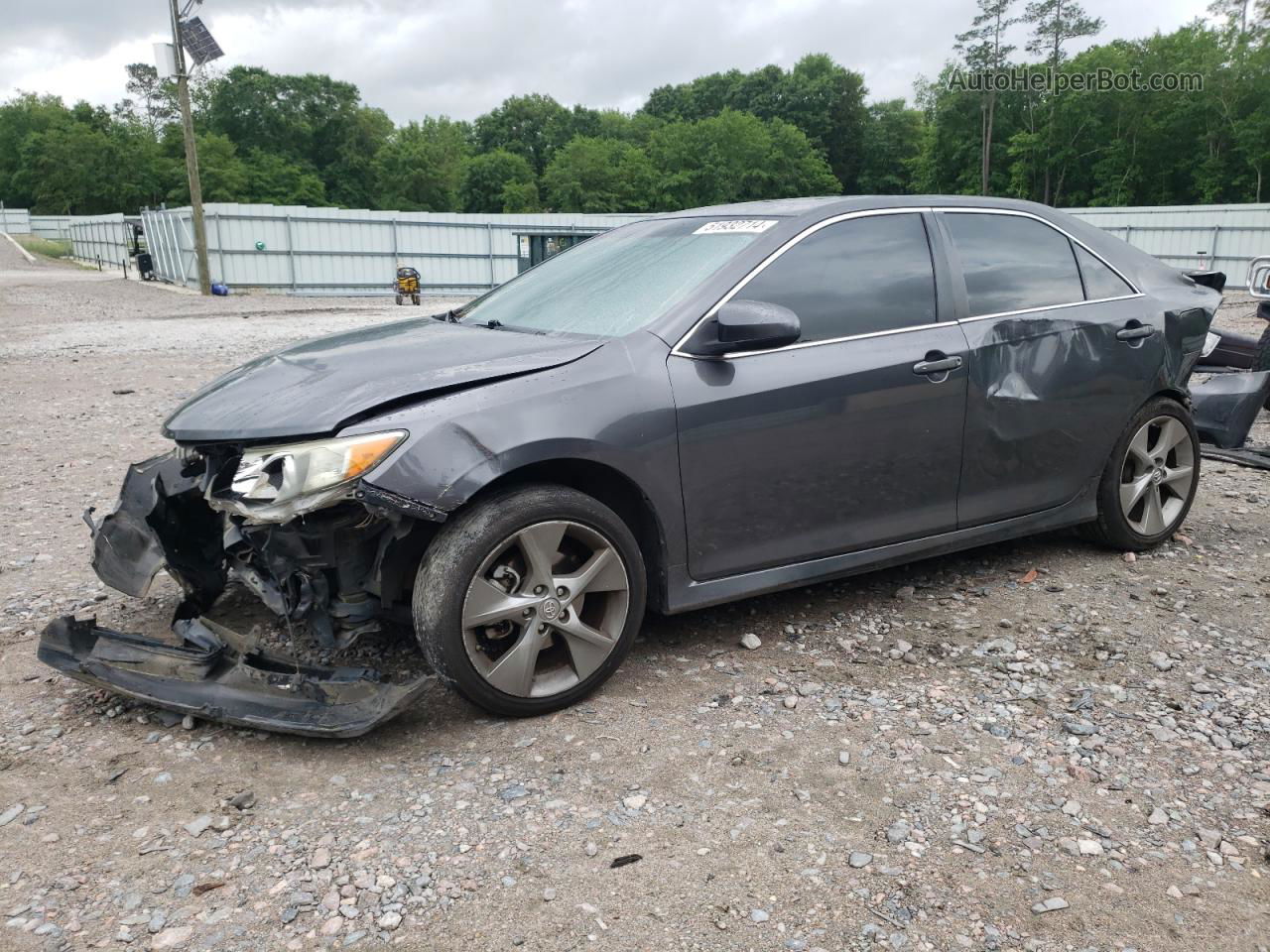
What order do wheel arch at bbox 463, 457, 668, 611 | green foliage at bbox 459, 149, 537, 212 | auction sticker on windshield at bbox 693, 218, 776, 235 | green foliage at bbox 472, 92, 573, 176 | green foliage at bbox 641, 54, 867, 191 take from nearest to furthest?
1. wheel arch at bbox 463, 457, 668, 611
2. auction sticker on windshield at bbox 693, 218, 776, 235
3. green foliage at bbox 459, 149, 537, 212
4. green foliage at bbox 641, 54, 867, 191
5. green foliage at bbox 472, 92, 573, 176

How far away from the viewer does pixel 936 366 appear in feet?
13.2

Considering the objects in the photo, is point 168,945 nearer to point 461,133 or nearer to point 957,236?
point 957,236

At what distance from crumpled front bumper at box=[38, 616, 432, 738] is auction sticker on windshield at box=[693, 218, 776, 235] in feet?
6.80

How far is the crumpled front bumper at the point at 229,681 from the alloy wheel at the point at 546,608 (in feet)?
0.91

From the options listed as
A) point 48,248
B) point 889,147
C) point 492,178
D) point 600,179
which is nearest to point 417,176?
point 492,178

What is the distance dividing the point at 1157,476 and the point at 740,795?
10.2 feet

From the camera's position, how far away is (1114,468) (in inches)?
187

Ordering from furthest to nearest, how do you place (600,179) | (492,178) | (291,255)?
1. (492,178)
2. (600,179)
3. (291,255)

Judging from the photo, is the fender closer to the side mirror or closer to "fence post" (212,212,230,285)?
the side mirror

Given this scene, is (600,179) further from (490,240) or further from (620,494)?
(620,494)

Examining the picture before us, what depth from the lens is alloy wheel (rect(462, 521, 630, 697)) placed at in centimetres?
320

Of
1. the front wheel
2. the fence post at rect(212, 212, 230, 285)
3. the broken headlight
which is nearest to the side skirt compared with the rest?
the front wheel

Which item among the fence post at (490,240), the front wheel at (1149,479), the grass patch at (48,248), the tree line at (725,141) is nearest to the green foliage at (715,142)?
the tree line at (725,141)

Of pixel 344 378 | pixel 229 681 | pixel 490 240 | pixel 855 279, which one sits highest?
pixel 490 240
